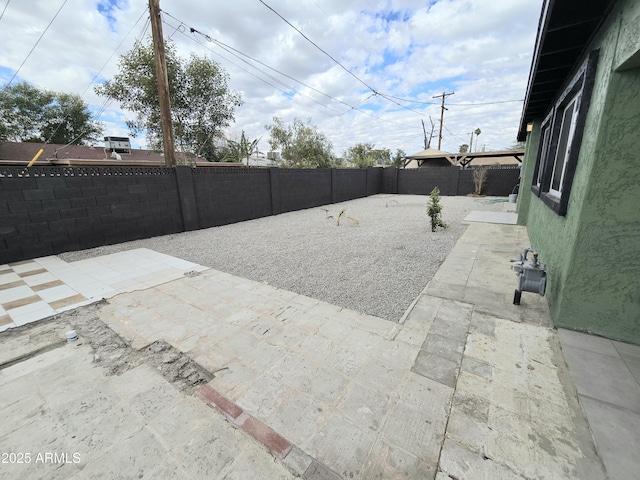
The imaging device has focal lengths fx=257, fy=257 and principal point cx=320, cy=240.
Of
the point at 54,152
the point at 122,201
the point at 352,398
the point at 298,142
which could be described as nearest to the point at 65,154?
the point at 54,152

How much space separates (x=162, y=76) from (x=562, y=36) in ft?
23.2

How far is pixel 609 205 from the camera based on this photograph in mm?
1912

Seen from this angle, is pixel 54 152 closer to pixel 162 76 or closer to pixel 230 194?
pixel 162 76

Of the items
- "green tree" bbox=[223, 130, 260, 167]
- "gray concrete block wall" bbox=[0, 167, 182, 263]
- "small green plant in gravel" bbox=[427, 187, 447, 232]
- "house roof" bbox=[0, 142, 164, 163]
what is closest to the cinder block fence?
"gray concrete block wall" bbox=[0, 167, 182, 263]

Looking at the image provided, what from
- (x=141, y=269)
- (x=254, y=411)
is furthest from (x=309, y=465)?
(x=141, y=269)

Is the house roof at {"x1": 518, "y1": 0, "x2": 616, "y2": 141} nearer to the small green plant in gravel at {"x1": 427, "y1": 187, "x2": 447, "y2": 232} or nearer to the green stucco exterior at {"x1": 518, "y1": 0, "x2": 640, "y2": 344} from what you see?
the green stucco exterior at {"x1": 518, "y1": 0, "x2": 640, "y2": 344}

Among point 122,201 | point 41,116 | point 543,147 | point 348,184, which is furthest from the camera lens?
point 41,116

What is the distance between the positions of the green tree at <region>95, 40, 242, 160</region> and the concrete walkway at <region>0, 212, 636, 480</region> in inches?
423

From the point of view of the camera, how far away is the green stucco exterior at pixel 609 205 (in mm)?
1769

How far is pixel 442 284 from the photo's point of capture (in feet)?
10.9

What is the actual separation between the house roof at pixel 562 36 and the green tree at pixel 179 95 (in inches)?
448

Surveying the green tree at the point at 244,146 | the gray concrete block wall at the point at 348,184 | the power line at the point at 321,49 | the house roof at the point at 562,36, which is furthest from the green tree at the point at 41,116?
the house roof at the point at 562,36

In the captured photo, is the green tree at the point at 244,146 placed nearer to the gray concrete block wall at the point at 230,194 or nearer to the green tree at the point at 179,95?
the green tree at the point at 179,95

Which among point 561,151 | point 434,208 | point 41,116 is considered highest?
point 41,116
